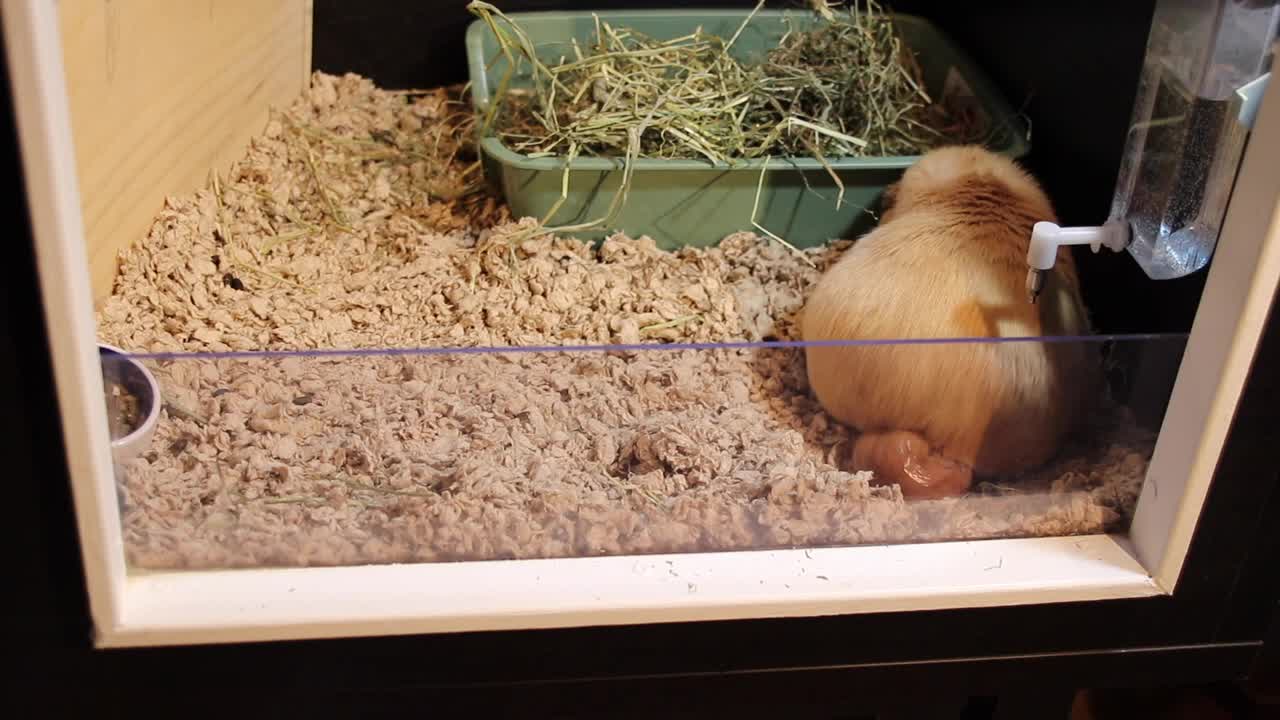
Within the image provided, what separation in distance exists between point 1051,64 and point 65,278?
1242 millimetres

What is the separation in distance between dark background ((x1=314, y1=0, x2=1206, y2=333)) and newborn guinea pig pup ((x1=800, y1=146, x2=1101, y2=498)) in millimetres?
119

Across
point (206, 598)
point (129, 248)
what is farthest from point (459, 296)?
point (206, 598)

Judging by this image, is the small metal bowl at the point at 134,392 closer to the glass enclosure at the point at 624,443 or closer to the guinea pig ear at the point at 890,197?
the glass enclosure at the point at 624,443

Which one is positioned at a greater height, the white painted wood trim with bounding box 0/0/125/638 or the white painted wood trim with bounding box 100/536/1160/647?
the white painted wood trim with bounding box 0/0/125/638

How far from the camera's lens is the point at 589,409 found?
0.97 meters

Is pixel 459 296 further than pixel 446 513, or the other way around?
pixel 459 296

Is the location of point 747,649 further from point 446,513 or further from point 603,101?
point 603,101

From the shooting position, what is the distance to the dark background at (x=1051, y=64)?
51.8 inches

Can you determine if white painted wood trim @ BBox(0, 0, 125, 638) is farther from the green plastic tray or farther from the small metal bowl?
the green plastic tray

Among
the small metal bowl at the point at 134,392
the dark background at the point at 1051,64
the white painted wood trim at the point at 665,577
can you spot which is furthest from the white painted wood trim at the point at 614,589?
the dark background at the point at 1051,64

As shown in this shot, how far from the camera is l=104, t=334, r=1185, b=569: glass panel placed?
3.06 ft

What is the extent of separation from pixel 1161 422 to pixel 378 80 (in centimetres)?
143

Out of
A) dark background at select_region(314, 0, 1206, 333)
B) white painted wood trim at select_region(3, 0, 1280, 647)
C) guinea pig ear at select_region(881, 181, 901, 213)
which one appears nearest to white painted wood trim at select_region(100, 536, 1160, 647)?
white painted wood trim at select_region(3, 0, 1280, 647)

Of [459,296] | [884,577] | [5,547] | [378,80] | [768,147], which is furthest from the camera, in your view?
[378,80]
